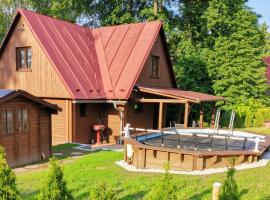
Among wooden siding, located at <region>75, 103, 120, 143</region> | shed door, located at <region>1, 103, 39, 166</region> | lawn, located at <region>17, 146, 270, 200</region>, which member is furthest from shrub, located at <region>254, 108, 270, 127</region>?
shed door, located at <region>1, 103, 39, 166</region>

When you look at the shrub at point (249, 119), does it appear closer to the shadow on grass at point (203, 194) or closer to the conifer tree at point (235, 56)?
the conifer tree at point (235, 56)

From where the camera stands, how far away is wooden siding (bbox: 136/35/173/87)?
19.3m

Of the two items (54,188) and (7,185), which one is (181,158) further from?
(7,185)

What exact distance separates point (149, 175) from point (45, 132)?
16.8ft

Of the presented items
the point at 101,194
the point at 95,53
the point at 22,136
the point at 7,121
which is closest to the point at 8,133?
the point at 7,121

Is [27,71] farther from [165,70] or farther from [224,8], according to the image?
[224,8]

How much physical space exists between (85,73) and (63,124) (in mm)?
3354

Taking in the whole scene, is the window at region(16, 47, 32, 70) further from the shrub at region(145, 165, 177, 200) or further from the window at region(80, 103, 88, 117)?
the shrub at region(145, 165, 177, 200)

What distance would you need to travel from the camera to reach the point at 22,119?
1159 cm

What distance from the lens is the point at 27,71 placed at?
1798 centimetres

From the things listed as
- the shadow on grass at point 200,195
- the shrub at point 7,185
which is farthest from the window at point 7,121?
the shadow on grass at point 200,195

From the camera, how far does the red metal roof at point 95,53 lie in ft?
56.2

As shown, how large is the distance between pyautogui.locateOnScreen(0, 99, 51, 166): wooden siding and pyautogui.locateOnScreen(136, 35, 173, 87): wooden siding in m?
7.37

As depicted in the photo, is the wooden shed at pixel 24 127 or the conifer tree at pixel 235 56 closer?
the wooden shed at pixel 24 127
